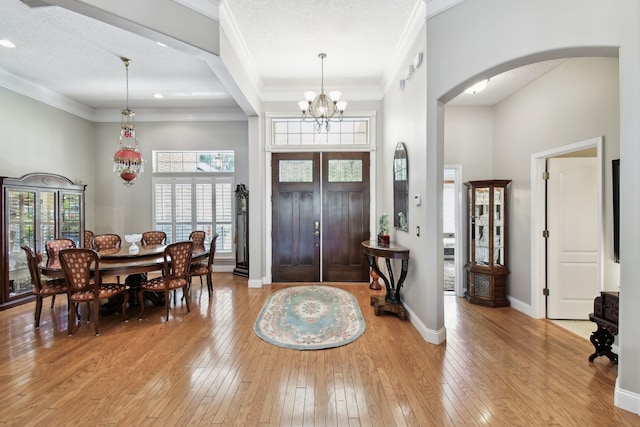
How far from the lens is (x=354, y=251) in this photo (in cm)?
530

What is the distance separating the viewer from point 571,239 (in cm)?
366

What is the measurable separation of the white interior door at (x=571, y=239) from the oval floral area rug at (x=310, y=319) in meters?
2.69

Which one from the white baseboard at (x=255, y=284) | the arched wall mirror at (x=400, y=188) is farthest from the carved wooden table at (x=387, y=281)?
the white baseboard at (x=255, y=284)

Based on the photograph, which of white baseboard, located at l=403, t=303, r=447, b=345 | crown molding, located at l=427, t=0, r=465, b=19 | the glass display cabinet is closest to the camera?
crown molding, located at l=427, t=0, r=465, b=19

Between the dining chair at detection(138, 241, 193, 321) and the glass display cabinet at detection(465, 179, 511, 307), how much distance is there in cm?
425

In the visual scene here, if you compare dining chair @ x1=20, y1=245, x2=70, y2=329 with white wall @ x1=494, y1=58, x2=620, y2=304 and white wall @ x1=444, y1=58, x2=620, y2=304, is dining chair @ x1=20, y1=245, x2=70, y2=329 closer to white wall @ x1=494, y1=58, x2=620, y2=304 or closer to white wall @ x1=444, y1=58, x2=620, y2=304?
white wall @ x1=444, y1=58, x2=620, y2=304

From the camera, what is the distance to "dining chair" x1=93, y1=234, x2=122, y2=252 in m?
4.67

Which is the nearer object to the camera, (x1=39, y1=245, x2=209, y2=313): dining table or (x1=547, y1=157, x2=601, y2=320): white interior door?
(x1=39, y1=245, x2=209, y2=313): dining table

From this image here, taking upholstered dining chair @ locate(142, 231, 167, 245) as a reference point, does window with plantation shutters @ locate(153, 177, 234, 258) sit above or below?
above

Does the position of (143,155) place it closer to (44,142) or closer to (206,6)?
(44,142)

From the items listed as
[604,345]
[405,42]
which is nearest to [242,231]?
[405,42]

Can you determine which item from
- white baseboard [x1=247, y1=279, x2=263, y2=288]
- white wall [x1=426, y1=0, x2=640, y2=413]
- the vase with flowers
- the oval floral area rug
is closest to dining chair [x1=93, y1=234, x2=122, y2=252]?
white baseboard [x1=247, y1=279, x2=263, y2=288]

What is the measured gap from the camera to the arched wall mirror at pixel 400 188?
371cm

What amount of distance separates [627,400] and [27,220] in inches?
292
